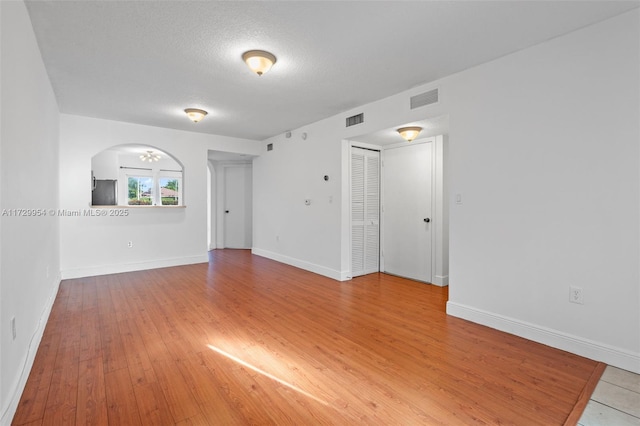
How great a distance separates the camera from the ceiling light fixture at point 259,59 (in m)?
2.81

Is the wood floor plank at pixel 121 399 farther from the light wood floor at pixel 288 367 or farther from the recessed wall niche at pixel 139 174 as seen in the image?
the recessed wall niche at pixel 139 174

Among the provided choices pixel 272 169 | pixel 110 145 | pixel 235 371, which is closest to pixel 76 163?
pixel 110 145

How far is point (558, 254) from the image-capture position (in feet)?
8.54

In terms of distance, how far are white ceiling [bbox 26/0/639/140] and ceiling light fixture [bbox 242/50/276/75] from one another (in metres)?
0.07

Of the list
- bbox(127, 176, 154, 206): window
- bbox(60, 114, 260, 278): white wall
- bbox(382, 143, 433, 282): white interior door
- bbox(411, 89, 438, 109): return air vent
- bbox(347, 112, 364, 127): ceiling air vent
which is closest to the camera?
bbox(411, 89, 438, 109): return air vent

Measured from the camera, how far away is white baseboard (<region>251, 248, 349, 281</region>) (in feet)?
16.1

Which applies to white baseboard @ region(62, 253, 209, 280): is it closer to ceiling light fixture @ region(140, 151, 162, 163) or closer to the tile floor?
ceiling light fixture @ region(140, 151, 162, 163)

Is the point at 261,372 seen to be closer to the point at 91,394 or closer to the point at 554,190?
the point at 91,394

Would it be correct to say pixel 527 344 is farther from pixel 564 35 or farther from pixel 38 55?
pixel 38 55

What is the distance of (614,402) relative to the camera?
1899mm

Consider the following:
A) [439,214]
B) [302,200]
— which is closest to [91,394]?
[302,200]

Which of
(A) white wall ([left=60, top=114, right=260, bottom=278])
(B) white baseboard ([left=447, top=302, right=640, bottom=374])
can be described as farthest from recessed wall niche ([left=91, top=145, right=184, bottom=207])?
(B) white baseboard ([left=447, top=302, right=640, bottom=374])

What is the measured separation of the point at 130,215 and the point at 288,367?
476 cm

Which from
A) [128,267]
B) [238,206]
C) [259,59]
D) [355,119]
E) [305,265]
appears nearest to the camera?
[259,59]
